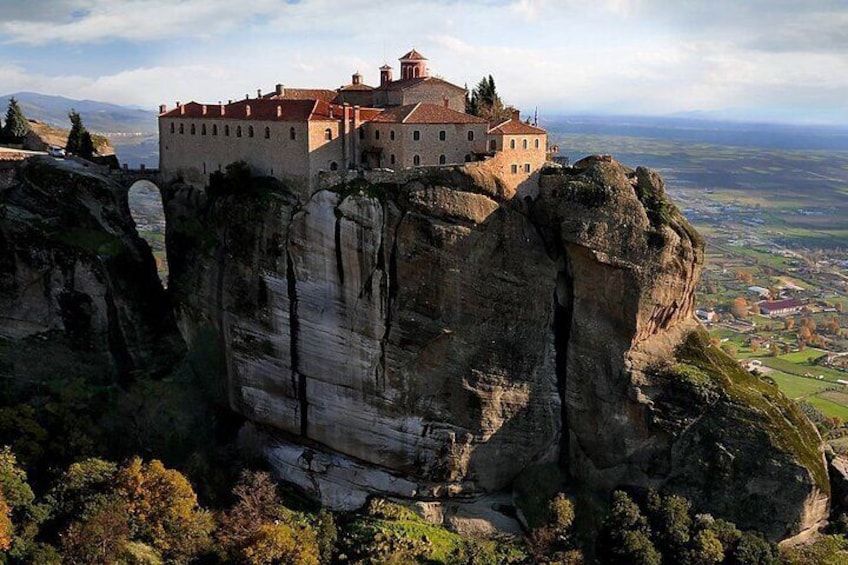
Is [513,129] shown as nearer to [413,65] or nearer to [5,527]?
[413,65]

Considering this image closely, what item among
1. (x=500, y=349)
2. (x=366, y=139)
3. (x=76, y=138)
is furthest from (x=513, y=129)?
(x=76, y=138)

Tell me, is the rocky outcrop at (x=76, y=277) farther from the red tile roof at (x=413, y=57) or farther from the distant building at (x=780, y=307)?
the distant building at (x=780, y=307)

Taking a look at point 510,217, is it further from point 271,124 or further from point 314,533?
point 314,533

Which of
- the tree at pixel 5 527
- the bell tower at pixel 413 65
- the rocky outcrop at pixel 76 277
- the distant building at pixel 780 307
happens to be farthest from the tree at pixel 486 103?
the distant building at pixel 780 307

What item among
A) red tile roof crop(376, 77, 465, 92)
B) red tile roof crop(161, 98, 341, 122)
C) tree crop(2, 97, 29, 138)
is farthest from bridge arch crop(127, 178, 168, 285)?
red tile roof crop(376, 77, 465, 92)

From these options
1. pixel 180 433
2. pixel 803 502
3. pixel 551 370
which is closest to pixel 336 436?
pixel 180 433

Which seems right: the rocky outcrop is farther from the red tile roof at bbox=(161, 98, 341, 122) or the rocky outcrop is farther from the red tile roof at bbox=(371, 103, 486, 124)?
the red tile roof at bbox=(371, 103, 486, 124)
